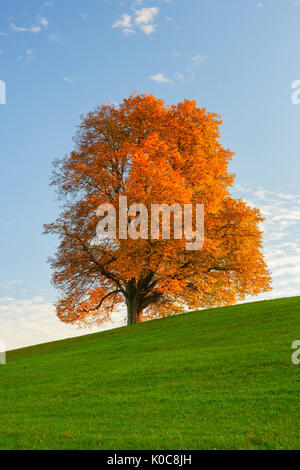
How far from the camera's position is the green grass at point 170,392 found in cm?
946

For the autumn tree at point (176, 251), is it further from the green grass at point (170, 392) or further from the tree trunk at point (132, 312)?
the green grass at point (170, 392)

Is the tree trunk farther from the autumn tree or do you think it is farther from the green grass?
the green grass

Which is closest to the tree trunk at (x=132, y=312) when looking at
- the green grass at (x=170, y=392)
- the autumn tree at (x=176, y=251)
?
the autumn tree at (x=176, y=251)

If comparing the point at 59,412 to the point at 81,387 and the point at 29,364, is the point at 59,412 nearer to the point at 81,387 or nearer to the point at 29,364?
the point at 81,387

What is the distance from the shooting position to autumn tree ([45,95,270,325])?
29.3m

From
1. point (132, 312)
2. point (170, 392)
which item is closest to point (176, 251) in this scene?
point (132, 312)

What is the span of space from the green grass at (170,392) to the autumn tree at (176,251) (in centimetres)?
813

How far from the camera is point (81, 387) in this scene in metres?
14.7

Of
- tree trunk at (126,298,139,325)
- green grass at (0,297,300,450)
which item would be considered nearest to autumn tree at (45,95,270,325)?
tree trunk at (126,298,139,325)
